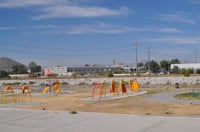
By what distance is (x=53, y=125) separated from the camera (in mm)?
11672

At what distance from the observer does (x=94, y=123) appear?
11773mm

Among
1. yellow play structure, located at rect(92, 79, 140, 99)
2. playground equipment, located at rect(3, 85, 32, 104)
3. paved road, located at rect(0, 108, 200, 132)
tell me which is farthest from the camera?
yellow play structure, located at rect(92, 79, 140, 99)

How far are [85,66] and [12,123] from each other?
151 meters

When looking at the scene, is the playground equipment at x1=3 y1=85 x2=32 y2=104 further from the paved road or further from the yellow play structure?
the paved road

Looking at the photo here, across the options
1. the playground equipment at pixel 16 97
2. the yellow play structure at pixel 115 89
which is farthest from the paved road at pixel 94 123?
the yellow play structure at pixel 115 89

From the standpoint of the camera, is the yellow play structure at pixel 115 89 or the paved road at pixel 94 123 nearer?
the paved road at pixel 94 123

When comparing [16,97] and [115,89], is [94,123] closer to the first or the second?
[16,97]

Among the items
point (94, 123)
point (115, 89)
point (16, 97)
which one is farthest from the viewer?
point (115, 89)

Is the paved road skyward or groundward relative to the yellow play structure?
groundward

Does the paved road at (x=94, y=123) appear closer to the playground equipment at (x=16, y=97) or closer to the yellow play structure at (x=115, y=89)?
the playground equipment at (x=16, y=97)

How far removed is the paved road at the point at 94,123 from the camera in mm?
10594

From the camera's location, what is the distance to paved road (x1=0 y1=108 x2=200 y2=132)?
10594 mm

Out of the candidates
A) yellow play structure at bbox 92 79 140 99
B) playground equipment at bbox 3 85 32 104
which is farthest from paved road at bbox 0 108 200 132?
yellow play structure at bbox 92 79 140 99

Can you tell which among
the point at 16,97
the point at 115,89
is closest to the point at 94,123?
the point at 16,97
